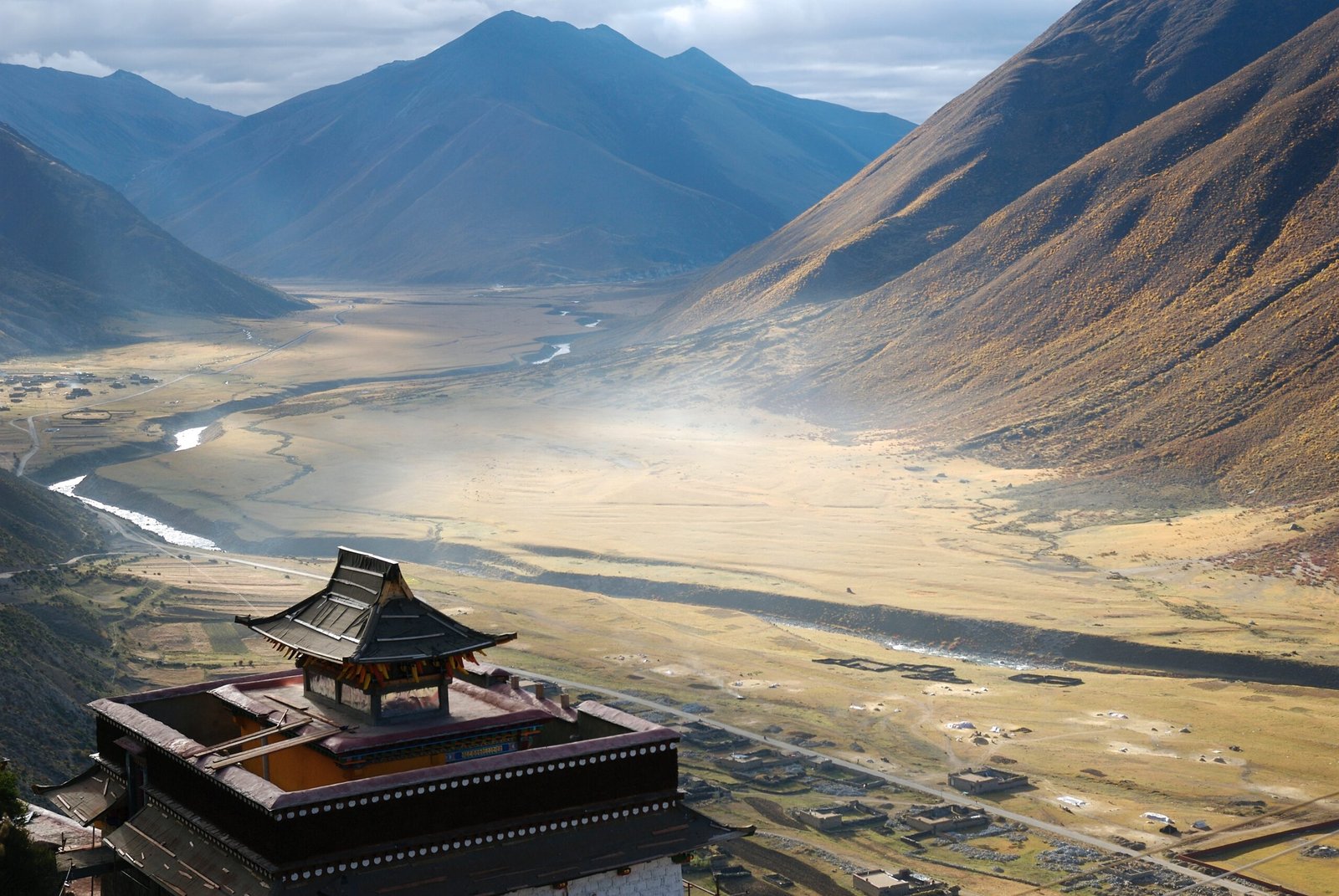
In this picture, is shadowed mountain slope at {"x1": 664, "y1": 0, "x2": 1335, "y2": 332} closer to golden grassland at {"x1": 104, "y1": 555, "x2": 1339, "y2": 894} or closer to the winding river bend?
the winding river bend

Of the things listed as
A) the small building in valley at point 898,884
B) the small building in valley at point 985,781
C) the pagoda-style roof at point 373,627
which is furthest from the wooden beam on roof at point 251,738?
the small building in valley at point 985,781

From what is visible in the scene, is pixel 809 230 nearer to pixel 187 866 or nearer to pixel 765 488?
pixel 765 488

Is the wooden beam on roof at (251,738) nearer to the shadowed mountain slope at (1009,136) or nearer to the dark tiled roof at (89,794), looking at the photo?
the dark tiled roof at (89,794)

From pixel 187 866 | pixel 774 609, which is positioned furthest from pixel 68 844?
pixel 774 609

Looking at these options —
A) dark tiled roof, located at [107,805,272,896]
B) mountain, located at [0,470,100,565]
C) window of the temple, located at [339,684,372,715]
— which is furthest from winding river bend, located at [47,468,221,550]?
window of the temple, located at [339,684,372,715]

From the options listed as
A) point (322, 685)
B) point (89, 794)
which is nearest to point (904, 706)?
point (89, 794)

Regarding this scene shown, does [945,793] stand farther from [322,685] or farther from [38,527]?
[38,527]
